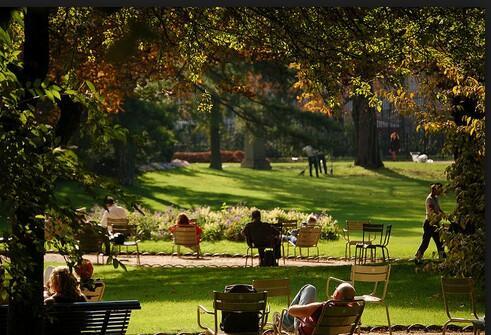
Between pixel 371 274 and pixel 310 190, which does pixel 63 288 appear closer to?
pixel 371 274

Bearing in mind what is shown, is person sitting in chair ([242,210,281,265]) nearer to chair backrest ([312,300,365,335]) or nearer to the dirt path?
the dirt path

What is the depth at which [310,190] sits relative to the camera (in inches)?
1422

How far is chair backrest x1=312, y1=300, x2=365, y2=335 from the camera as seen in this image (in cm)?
952

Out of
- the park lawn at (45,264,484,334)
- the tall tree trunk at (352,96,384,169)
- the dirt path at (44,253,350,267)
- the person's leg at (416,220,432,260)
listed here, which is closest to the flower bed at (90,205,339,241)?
the dirt path at (44,253,350,267)

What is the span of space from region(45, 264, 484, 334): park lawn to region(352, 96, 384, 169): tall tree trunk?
1675 cm

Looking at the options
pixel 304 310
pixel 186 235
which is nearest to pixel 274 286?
pixel 304 310

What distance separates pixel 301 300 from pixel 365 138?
2725 centimetres

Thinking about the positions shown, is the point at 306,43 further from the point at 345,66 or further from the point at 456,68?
the point at 456,68

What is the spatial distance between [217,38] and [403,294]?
3.98 meters

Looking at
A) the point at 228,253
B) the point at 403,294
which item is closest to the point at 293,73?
the point at 228,253

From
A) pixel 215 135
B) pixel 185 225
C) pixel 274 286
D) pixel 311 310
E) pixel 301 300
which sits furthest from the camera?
pixel 215 135

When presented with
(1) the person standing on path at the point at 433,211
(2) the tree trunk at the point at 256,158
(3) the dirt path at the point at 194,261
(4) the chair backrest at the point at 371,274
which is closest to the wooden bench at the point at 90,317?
(4) the chair backrest at the point at 371,274

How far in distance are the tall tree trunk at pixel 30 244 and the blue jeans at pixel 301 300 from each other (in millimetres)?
2506

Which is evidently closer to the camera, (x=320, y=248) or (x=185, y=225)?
(x=185, y=225)
